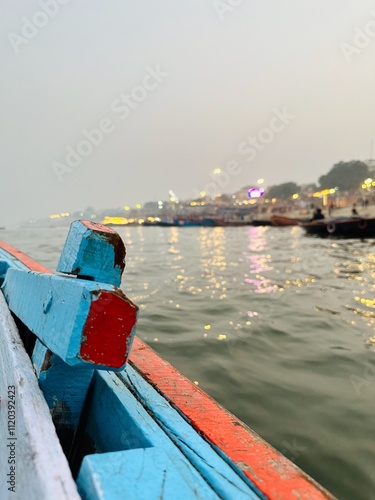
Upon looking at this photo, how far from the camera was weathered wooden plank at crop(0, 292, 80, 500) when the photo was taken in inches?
29.9

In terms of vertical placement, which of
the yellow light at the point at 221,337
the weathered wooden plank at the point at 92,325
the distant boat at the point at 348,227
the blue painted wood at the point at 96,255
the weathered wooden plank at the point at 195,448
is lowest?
the yellow light at the point at 221,337

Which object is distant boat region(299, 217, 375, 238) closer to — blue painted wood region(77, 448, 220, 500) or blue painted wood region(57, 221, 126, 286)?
blue painted wood region(57, 221, 126, 286)

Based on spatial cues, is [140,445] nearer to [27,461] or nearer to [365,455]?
[27,461]

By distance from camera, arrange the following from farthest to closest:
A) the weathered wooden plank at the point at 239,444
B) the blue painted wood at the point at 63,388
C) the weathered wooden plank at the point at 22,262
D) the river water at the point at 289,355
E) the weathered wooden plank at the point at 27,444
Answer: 1. the weathered wooden plank at the point at 22,262
2. the river water at the point at 289,355
3. the blue painted wood at the point at 63,388
4. the weathered wooden plank at the point at 239,444
5. the weathered wooden plank at the point at 27,444

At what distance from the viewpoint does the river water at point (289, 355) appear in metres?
2.17

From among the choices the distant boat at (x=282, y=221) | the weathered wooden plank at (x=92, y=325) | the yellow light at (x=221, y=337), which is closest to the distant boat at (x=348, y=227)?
the distant boat at (x=282, y=221)

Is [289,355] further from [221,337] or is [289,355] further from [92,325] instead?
[92,325]

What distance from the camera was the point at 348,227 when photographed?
74.6 feet

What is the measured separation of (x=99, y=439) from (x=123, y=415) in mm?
264

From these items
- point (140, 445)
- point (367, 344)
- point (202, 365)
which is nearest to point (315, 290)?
point (367, 344)

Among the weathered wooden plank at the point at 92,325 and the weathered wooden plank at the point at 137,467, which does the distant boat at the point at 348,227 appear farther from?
the weathered wooden plank at the point at 92,325

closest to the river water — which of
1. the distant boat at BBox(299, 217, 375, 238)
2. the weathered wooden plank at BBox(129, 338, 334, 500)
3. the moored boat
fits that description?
the weathered wooden plank at BBox(129, 338, 334, 500)

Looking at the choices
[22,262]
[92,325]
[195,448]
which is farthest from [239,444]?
[22,262]

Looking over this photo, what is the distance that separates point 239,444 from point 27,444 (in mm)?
667
